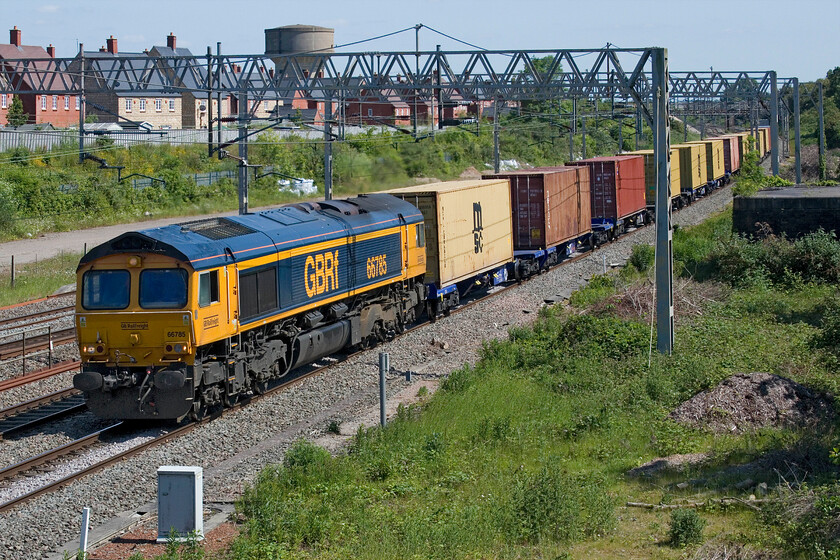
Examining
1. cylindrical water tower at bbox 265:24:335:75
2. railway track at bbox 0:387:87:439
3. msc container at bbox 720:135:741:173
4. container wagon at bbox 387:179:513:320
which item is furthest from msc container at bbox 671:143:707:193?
railway track at bbox 0:387:87:439

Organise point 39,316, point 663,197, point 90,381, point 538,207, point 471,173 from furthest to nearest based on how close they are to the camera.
Result: point 471,173 < point 538,207 < point 39,316 < point 663,197 < point 90,381

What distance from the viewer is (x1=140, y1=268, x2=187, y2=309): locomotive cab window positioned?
1461 centimetres

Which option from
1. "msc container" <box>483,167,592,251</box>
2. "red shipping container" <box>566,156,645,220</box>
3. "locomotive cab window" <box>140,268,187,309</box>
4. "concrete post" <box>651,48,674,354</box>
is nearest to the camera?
"locomotive cab window" <box>140,268,187,309</box>

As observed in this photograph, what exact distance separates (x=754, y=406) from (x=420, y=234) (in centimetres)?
1064

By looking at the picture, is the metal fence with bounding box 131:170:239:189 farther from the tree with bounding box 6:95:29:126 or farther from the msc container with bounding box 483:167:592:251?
the msc container with bounding box 483:167:592:251

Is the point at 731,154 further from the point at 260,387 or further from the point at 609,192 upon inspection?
the point at 260,387

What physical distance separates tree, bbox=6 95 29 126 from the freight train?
44309mm

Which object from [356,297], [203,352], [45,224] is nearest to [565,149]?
[45,224]

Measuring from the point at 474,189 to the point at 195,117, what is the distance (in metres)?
52.3

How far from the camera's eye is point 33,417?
15.9 m

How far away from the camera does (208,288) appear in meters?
15.0

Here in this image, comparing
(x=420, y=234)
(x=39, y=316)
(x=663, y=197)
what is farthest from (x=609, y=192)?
(x=39, y=316)

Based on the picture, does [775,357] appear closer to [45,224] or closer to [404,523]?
[404,523]

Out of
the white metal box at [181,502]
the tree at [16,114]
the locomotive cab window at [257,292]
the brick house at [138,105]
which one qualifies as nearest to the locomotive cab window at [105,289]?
the locomotive cab window at [257,292]
